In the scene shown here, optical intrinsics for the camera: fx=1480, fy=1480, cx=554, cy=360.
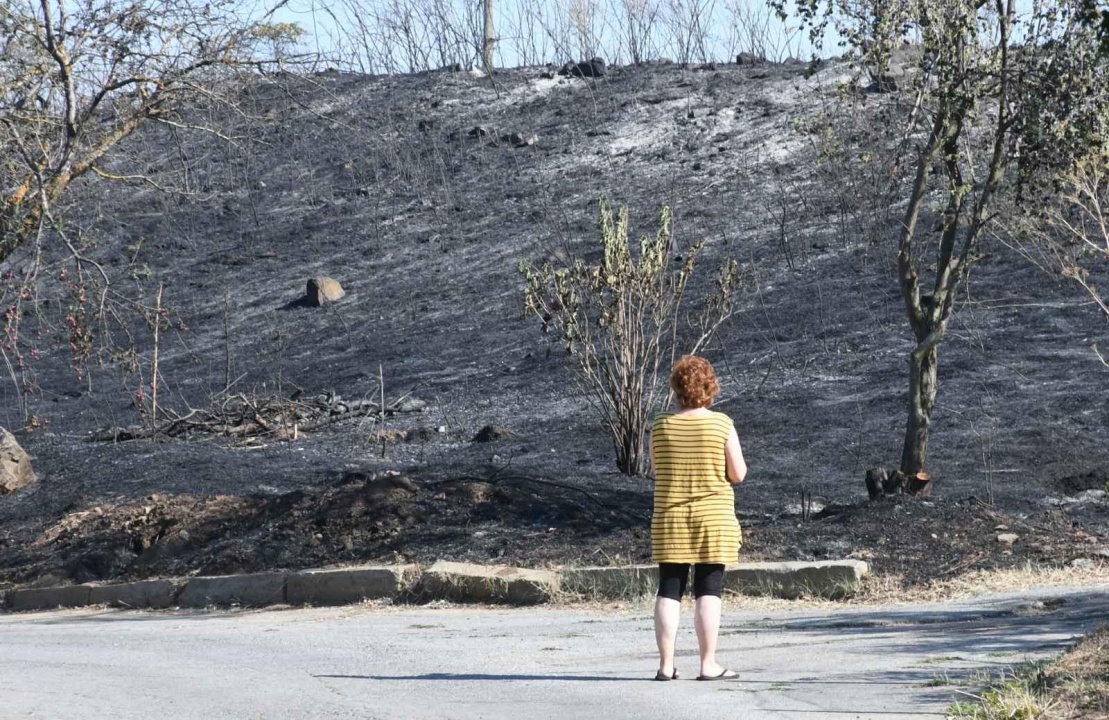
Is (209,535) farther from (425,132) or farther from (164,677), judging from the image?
(425,132)

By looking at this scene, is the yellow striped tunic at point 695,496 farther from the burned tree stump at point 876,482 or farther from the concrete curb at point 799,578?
the burned tree stump at point 876,482

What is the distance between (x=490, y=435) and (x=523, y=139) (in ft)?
56.1

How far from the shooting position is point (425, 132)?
33500 millimetres

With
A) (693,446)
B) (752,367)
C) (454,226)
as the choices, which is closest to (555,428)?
(752,367)

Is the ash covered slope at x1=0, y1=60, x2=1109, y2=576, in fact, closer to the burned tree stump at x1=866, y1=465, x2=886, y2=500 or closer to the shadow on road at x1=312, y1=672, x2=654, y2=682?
the burned tree stump at x1=866, y1=465, x2=886, y2=500

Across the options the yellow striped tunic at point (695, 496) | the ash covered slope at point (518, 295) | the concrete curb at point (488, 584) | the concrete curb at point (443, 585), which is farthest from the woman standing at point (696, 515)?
the ash covered slope at point (518, 295)

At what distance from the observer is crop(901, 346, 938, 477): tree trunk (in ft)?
39.2

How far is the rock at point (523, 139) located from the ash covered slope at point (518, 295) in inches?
7.9

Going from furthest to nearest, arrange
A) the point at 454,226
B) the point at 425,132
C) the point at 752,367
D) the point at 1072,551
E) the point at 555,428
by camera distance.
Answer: the point at 425,132
the point at 454,226
the point at 752,367
the point at 555,428
the point at 1072,551

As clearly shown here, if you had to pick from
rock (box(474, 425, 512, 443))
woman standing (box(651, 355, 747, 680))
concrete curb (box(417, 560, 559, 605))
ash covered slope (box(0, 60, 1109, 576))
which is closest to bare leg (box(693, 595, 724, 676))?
woman standing (box(651, 355, 747, 680))

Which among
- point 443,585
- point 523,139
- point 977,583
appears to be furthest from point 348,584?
point 523,139

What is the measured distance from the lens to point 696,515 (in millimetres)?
6590

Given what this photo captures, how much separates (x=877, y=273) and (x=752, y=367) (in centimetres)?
423

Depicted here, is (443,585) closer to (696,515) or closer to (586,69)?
(696,515)
